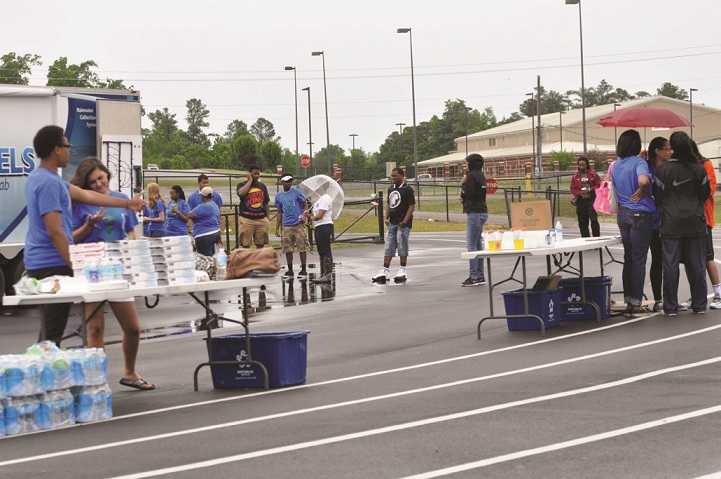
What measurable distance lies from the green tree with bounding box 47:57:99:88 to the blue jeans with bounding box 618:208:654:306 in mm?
70328

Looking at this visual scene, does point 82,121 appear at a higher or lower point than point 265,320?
higher

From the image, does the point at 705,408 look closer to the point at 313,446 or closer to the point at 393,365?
the point at 313,446

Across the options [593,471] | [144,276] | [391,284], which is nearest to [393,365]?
[144,276]

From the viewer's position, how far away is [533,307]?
→ 47.5ft

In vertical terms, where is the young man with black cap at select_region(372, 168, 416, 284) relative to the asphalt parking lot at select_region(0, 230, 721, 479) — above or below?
above

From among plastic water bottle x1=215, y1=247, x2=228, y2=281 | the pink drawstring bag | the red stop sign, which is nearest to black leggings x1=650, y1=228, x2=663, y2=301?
the pink drawstring bag

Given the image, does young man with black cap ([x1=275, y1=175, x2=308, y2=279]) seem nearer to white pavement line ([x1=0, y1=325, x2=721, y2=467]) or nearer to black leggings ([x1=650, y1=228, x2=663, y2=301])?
black leggings ([x1=650, y1=228, x2=663, y2=301])

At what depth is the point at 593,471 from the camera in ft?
23.2

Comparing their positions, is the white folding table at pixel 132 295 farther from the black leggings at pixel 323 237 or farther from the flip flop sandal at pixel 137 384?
the black leggings at pixel 323 237

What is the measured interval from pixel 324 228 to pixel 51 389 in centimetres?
1458

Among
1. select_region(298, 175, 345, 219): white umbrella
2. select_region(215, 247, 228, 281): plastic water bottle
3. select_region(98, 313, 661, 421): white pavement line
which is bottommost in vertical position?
select_region(98, 313, 661, 421): white pavement line

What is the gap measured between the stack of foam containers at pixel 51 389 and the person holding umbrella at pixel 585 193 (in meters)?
17.5

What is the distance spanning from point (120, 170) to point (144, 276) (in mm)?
12438

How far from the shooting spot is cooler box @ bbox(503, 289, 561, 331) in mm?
14461
